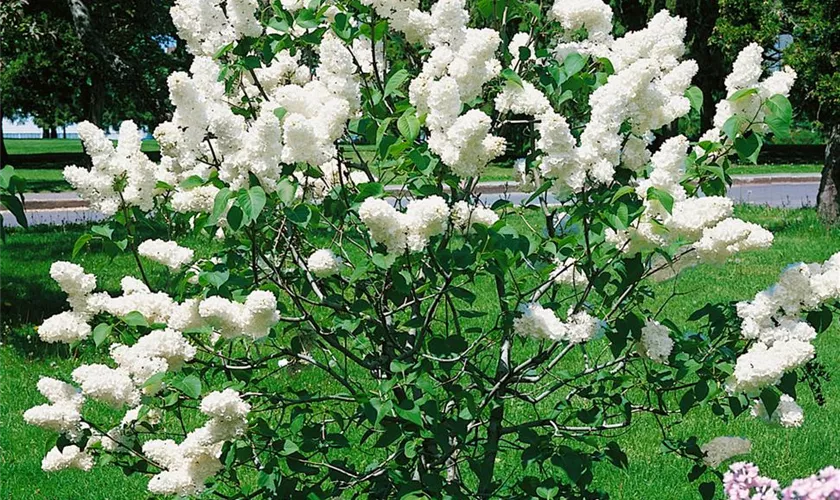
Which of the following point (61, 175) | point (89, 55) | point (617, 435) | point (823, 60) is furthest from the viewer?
point (61, 175)

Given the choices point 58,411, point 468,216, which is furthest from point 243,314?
point 58,411

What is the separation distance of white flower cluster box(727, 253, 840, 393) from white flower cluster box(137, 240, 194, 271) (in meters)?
1.55

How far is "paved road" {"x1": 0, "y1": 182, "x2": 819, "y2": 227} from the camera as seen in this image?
49.6ft

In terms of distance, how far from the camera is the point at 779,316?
2.57 meters

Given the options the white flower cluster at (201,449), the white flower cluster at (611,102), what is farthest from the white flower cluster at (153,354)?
the white flower cluster at (611,102)

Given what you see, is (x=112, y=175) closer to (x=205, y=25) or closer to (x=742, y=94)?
(x=205, y=25)

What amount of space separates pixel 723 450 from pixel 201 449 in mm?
1534

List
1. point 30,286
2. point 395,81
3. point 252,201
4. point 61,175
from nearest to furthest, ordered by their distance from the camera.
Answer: point 252,201 < point 395,81 < point 30,286 < point 61,175

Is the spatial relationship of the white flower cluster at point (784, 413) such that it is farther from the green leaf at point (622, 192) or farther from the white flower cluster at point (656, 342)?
the green leaf at point (622, 192)

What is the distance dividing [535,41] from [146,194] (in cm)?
131

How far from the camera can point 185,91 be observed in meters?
2.51

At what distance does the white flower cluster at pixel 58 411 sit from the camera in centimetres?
265

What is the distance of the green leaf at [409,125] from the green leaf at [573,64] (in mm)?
442

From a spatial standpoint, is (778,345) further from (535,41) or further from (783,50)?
(783,50)
